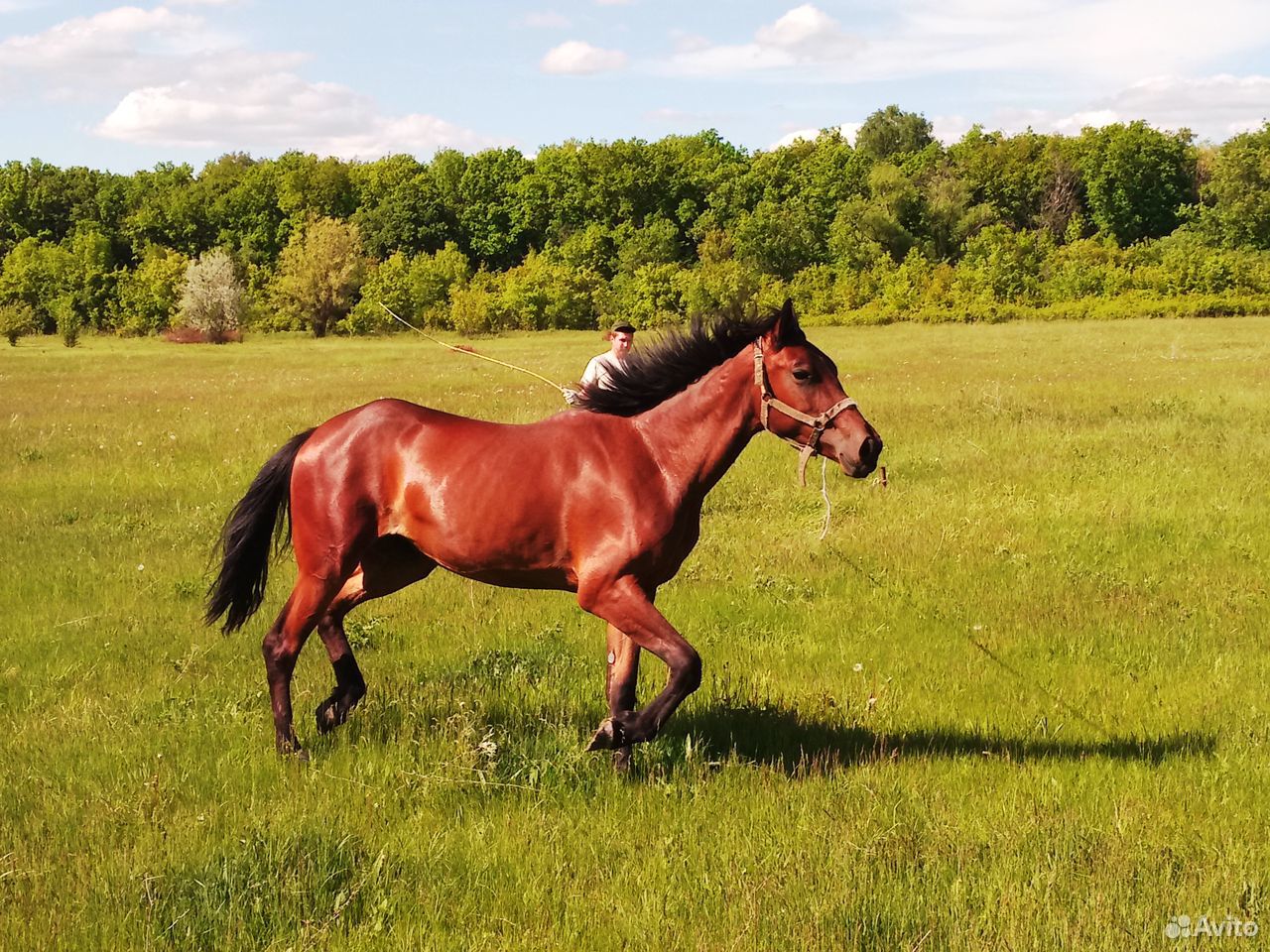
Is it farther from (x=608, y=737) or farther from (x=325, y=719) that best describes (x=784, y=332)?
(x=325, y=719)

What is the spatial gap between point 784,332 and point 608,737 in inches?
96.2

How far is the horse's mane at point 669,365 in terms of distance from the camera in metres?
5.83

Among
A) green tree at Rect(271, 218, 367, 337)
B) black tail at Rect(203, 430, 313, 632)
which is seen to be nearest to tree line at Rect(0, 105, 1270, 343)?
green tree at Rect(271, 218, 367, 337)

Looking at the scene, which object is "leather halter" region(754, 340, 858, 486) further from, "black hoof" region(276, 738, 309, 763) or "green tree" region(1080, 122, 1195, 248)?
"green tree" region(1080, 122, 1195, 248)

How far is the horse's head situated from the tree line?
46137mm

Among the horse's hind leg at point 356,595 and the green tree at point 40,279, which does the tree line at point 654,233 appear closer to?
the green tree at point 40,279

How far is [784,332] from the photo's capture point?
5461 millimetres

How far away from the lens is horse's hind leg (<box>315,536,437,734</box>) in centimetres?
645

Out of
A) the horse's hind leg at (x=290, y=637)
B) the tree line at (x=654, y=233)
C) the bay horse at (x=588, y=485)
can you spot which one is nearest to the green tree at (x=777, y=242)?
the tree line at (x=654, y=233)

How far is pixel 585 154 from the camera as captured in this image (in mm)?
87500

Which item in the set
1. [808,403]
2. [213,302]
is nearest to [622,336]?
[808,403]

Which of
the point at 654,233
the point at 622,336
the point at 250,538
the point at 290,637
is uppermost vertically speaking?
the point at 654,233

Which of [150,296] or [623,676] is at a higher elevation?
[150,296]

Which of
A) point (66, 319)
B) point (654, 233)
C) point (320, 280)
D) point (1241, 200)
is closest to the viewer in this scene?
point (66, 319)
